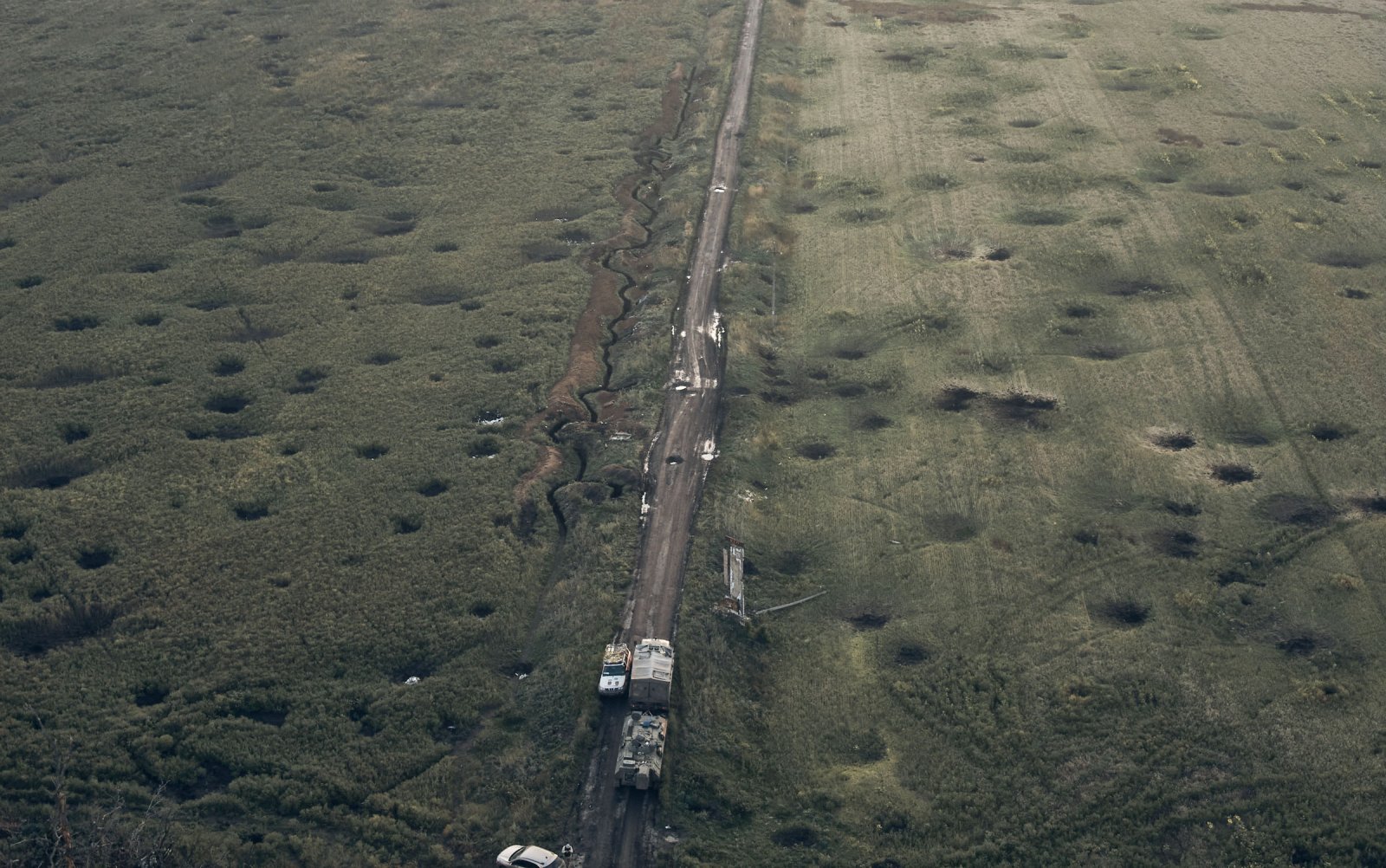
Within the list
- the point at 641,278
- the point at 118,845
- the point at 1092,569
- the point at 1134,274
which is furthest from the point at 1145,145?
the point at 118,845

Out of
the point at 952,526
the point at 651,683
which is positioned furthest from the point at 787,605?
the point at 952,526

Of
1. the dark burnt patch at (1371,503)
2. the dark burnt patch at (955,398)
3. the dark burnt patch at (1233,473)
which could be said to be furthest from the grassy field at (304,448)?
the dark burnt patch at (1371,503)

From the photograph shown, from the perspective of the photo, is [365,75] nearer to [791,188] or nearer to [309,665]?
[791,188]

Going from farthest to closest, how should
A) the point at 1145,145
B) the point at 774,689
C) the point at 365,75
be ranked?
1. the point at 365,75
2. the point at 1145,145
3. the point at 774,689

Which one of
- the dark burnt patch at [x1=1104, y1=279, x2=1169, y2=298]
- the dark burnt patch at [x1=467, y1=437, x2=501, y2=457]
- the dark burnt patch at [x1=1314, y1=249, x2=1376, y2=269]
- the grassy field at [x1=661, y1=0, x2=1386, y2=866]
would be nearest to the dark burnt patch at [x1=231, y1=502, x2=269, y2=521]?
the dark burnt patch at [x1=467, y1=437, x2=501, y2=457]

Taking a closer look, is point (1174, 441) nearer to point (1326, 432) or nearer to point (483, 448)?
point (1326, 432)

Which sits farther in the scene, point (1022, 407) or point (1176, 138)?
point (1176, 138)
